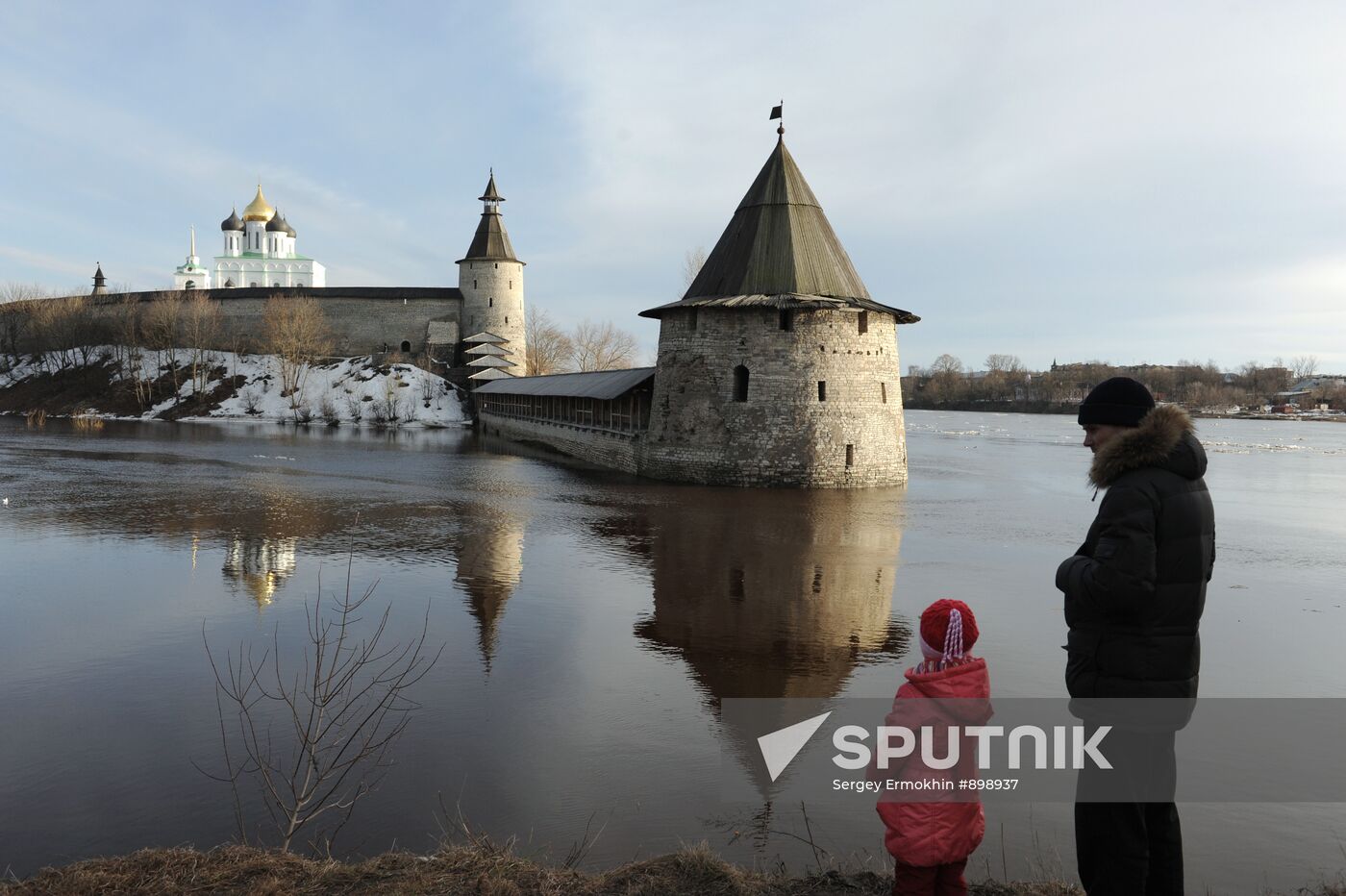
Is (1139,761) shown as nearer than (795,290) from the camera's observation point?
Yes

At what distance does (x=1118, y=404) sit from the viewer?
2.81 meters

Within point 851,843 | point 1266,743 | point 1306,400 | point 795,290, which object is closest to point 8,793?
point 851,843

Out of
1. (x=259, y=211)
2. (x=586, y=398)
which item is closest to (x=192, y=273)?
(x=259, y=211)

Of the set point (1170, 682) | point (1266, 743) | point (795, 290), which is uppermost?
point (795, 290)

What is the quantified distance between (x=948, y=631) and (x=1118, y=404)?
931 millimetres

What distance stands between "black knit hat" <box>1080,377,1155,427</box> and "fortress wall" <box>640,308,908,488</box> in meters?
15.2

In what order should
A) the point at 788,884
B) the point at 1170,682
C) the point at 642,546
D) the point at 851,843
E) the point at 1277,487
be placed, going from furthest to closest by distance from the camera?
the point at 1277,487
the point at 642,546
the point at 851,843
the point at 788,884
the point at 1170,682

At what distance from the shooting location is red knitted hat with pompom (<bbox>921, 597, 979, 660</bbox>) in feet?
9.08

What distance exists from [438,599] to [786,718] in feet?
13.2

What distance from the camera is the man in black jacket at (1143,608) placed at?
259 cm

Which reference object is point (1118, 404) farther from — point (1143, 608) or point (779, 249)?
point (779, 249)

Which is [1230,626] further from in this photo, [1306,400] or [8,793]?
[1306,400]

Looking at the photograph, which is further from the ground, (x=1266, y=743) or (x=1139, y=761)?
(x=1139, y=761)

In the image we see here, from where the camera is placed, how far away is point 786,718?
17.7 feet
